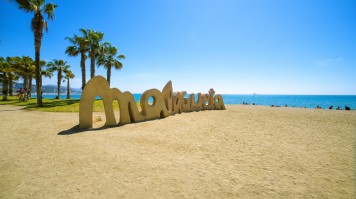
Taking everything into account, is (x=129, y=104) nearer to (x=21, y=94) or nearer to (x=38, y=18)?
(x=38, y=18)

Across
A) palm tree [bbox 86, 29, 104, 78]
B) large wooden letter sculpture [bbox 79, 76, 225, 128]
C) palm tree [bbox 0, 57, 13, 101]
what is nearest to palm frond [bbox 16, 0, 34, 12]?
palm tree [bbox 86, 29, 104, 78]

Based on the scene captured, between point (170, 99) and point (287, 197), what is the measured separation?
43.1 feet

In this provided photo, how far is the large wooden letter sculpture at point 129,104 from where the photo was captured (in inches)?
400

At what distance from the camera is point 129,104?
12547 mm

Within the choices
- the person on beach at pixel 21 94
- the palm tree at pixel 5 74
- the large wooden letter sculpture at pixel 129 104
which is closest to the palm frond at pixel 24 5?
the person on beach at pixel 21 94

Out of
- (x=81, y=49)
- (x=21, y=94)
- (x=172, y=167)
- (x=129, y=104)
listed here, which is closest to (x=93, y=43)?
(x=81, y=49)

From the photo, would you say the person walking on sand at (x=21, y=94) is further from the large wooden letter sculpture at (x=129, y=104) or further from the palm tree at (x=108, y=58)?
the large wooden letter sculpture at (x=129, y=104)

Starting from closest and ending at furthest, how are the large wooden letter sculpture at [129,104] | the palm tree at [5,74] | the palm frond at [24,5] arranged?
the large wooden letter sculpture at [129,104], the palm frond at [24,5], the palm tree at [5,74]

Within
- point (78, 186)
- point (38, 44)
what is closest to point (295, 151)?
point (78, 186)

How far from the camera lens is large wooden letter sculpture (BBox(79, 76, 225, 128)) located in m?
10.1

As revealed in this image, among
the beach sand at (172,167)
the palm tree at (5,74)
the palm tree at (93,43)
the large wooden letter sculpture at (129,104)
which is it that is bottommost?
the beach sand at (172,167)

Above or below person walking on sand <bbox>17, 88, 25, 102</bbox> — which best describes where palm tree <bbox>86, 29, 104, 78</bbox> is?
above

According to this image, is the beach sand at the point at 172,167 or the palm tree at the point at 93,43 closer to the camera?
the beach sand at the point at 172,167

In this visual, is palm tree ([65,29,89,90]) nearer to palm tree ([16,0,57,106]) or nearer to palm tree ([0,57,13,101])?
palm tree ([16,0,57,106])
